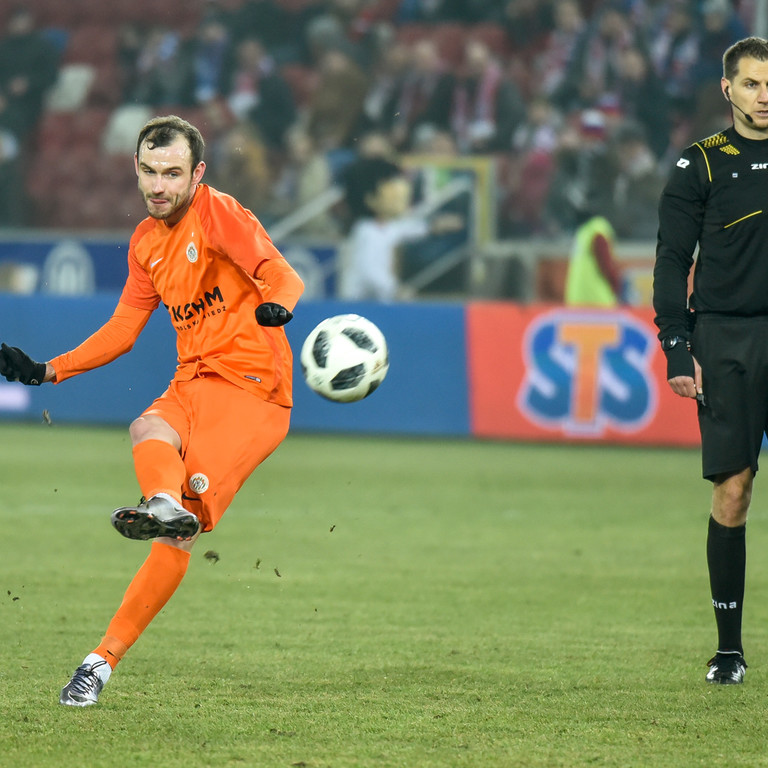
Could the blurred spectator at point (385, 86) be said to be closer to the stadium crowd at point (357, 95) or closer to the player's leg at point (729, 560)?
the stadium crowd at point (357, 95)

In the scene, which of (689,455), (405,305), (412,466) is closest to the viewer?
(412,466)

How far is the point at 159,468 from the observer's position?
4441mm

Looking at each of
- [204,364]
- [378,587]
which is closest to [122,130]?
[378,587]

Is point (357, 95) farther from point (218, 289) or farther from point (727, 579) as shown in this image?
point (727, 579)

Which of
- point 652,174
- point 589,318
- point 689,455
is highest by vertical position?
point 652,174

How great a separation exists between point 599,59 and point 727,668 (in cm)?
1321

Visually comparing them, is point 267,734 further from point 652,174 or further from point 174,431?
point 652,174

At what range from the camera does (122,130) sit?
19406 millimetres

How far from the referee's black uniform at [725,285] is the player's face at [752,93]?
0.08m

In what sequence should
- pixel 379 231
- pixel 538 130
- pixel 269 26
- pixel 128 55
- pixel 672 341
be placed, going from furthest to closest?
pixel 128 55 < pixel 269 26 < pixel 538 130 < pixel 379 231 < pixel 672 341

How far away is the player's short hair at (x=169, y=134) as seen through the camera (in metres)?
4.66

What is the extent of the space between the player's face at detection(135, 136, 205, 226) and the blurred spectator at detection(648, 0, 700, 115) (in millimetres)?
12710

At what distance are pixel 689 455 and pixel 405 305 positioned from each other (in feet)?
9.91

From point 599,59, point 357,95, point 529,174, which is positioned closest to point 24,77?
point 357,95
